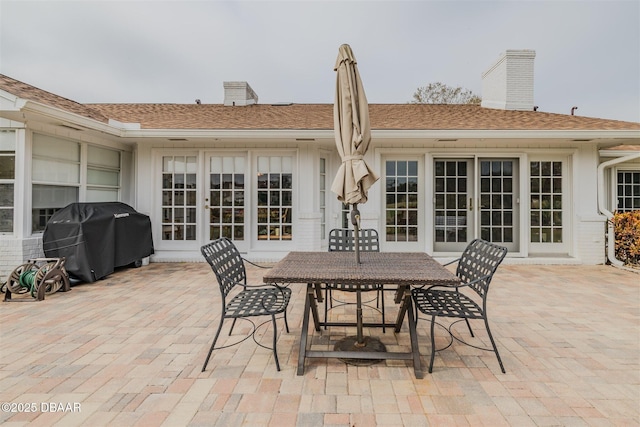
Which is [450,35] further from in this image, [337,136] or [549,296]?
[337,136]

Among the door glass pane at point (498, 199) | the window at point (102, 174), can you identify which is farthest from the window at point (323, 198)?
the window at point (102, 174)

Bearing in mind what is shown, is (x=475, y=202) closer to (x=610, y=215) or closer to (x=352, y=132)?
(x=610, y=215)

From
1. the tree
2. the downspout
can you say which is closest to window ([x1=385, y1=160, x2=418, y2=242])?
the downspout

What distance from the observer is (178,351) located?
99.5 inches

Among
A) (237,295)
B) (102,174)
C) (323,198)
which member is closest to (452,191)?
(323,198)

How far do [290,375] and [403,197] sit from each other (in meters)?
4.93

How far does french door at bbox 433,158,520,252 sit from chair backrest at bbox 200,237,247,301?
4.79 m

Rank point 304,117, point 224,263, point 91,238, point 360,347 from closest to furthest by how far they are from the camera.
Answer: point 360,347 → point 224,263 → point 91,238 → point 304,117

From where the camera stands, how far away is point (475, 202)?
6332 mm

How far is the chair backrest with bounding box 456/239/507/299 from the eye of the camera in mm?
2299

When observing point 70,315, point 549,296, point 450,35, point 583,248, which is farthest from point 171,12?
point 583,248

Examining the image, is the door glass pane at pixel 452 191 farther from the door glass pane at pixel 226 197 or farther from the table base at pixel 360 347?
the table base at pixel 360 347

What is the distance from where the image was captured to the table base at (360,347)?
2342 millimetres

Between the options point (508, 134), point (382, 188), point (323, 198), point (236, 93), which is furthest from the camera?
point (236, 93)
